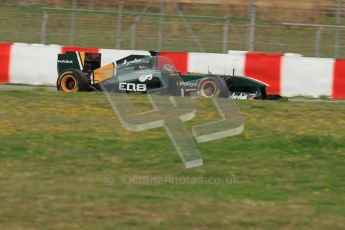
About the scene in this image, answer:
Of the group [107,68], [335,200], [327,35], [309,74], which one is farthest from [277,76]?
[335,200]

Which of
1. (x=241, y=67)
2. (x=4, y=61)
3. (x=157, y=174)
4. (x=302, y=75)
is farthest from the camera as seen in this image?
(x=4, y=61)

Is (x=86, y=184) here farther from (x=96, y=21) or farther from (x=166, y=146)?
(x=96, y=21)

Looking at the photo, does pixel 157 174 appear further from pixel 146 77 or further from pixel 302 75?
pixel 302 75

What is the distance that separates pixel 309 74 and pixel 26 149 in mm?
8745

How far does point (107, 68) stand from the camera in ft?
41.7

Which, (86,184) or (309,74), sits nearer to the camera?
(86,184)

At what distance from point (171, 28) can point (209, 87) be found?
5.10 metres

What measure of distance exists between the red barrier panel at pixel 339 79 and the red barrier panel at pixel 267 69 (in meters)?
1.11

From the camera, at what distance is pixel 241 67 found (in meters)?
14.5

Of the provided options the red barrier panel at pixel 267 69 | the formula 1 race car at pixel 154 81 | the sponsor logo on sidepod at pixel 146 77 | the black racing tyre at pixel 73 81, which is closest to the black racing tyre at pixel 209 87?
the formula 1 race car at pixel 154 81

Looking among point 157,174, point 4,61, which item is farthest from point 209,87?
point 157,174

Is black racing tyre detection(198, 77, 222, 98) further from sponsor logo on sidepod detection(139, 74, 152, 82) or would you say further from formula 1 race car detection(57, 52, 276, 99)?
sponsor logo on sidepod detection(139, 74, 152, 82)

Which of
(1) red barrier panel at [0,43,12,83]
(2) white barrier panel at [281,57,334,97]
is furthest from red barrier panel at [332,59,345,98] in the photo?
(1) red barrier panel at [0,43,12,83]

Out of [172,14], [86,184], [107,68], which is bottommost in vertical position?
[86,184]
